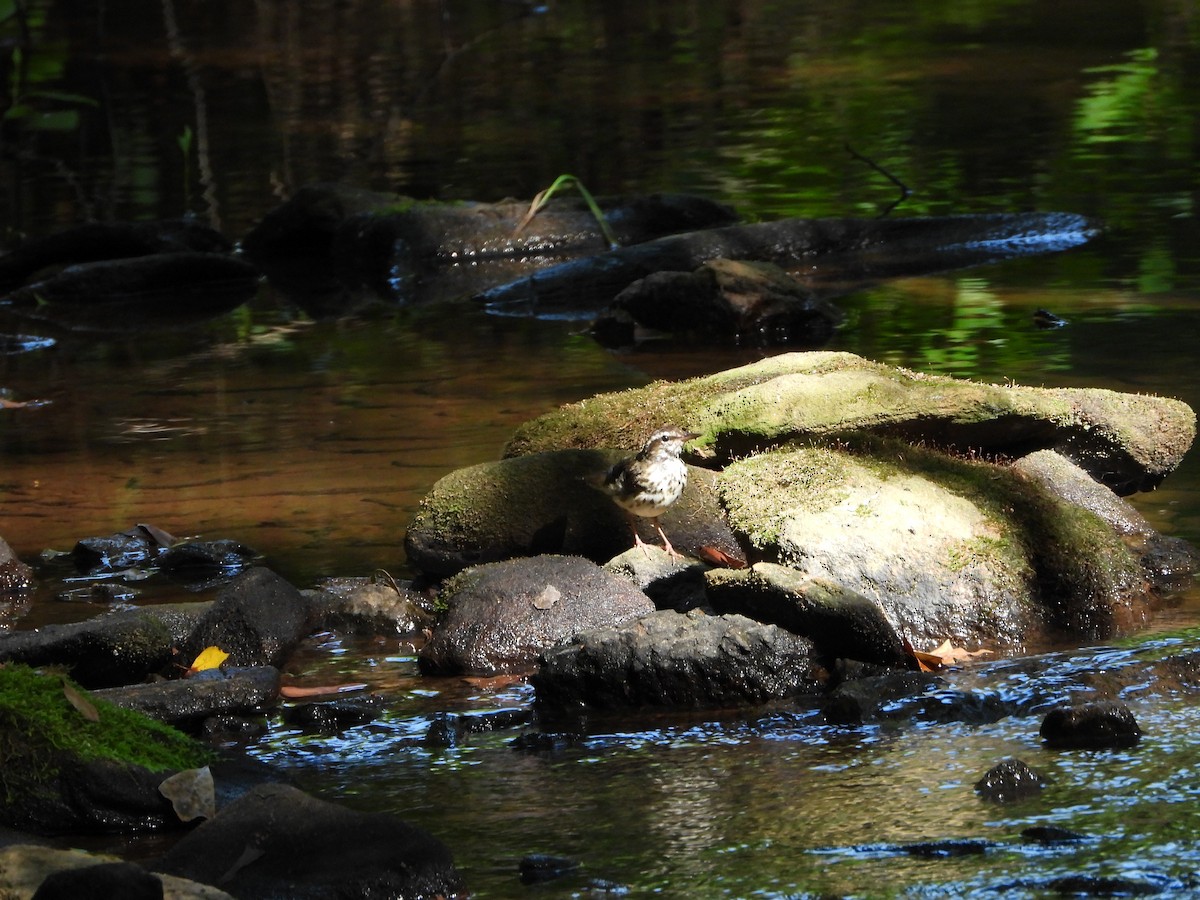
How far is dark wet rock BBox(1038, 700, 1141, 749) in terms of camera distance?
5.08 m

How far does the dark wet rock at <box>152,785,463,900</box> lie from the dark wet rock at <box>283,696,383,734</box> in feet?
3.82

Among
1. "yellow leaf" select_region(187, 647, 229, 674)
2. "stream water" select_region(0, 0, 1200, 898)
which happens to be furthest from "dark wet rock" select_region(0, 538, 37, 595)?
"yellow leaf" select_region(187, 647, 229, 674)

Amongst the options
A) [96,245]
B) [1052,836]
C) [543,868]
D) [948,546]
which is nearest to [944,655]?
[948,546]

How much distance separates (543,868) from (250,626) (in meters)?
2.37

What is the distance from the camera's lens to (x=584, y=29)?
29.1 metres

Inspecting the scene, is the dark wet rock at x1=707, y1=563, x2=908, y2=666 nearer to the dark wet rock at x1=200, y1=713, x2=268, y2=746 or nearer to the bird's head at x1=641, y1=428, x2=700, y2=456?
the bird's head at x1=641, y1=428, x2=700, y2=456

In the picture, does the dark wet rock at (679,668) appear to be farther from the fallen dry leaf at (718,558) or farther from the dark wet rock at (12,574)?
the dark wet rock at (12,574)

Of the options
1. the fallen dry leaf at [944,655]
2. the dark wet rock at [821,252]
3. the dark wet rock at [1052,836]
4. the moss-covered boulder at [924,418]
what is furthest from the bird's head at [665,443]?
the dark wet rock at [821,252]

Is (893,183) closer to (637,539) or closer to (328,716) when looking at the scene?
(637,539)

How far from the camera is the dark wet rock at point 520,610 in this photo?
6305 mm

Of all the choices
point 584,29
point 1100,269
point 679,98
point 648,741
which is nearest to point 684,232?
point 1100,269

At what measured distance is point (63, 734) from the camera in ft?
16.5

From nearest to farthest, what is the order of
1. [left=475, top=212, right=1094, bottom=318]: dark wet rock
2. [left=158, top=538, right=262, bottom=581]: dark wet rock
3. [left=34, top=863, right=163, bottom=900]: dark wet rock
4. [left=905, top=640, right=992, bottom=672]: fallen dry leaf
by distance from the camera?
[left=34, top=863, right=163, bottom=900]: dark wet rock, [left=905, top=640, right=992, bottom=672]: fallen dry leaf, [left=158, top=538, right=262, bottom=581]: dark wet rock, [left=475, top=212, right=1094, bottom=318]: dark wet rock

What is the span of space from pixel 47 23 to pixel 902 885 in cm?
3248
